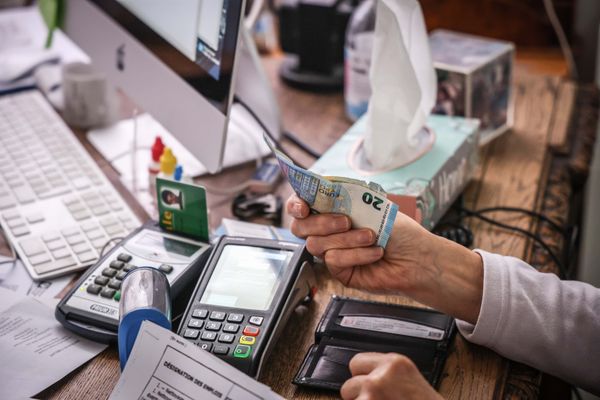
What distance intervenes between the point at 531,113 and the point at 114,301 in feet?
2.98

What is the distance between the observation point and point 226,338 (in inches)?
27.5

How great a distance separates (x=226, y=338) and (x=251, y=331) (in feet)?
0.08

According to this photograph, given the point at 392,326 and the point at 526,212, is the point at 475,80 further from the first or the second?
the point at 392,326

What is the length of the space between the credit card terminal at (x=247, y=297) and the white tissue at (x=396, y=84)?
23cm

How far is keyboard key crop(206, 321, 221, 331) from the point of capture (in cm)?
71

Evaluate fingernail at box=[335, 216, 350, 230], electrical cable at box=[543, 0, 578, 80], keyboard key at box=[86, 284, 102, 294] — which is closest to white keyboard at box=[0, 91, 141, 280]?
keyboard key at box=[86, 284, 102, 294]

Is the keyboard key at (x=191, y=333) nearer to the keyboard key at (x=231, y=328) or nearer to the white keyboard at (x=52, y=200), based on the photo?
the keyboard key at (x=231, y=328)

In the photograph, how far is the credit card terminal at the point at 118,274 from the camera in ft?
2.47

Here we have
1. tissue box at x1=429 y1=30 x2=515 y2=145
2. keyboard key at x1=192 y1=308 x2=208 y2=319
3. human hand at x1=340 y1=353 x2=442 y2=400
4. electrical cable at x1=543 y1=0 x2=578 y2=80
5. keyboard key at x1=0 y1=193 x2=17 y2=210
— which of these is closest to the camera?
human hand at x1=340 y1=353 x2=442 y2=400

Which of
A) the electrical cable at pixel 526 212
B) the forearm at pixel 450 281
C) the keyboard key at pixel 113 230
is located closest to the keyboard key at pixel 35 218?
the keyboard key at pixel 113 230

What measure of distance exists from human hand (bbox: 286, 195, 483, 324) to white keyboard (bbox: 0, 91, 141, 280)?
291 millimetres

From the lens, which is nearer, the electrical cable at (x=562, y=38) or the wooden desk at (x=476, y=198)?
the wooden desk at (x=476, y=198)

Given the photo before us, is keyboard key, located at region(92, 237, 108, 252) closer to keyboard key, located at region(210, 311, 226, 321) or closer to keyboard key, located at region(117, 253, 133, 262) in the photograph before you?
keyboard key, located at region(117, 253, 133, 262)

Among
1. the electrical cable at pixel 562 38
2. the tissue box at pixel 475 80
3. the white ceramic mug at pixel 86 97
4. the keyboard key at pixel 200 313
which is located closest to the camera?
the keyboard key at pixel 200 313
